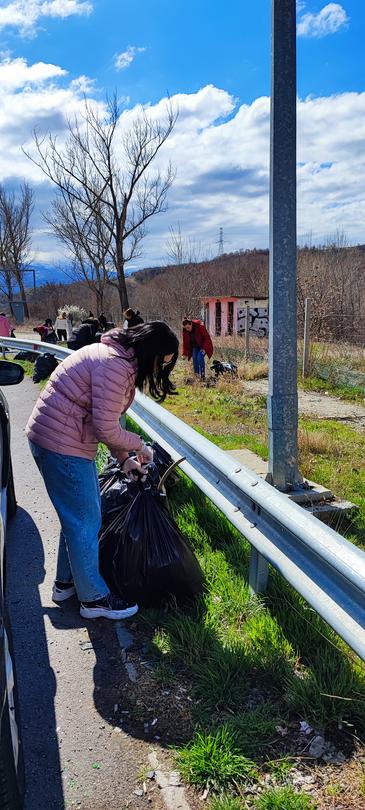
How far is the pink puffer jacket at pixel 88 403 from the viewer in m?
2.86

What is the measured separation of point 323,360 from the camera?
13.9m

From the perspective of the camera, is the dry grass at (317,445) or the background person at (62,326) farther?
the background person at (62,326)

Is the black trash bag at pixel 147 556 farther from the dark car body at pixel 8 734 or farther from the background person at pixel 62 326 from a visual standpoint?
the background person at pixel 62 326

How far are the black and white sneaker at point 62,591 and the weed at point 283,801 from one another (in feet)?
5.83

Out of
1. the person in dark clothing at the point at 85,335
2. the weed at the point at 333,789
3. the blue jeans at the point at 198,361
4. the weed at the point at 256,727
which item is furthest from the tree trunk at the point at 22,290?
the weed at the point at 333,789

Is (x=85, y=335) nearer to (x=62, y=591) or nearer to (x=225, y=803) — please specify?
(x=62, y=591)

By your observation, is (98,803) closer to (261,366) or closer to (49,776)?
(49,776)

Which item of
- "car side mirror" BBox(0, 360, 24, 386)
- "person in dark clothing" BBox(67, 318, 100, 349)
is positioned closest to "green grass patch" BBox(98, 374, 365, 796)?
"car side mirror" BBox(0, 360, 24, 386)

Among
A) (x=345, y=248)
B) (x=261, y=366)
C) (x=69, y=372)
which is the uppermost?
(x=345, y=248)

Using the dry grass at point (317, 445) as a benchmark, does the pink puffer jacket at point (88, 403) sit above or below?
above

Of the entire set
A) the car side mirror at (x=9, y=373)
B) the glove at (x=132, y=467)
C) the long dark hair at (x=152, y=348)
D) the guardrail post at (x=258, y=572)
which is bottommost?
the guardrail post at (x=258, y=572)

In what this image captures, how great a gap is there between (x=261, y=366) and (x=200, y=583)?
36.9 feet

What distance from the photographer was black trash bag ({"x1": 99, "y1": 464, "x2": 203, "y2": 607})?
125 inches

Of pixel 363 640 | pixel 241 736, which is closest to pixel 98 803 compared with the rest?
pixel 241 736
